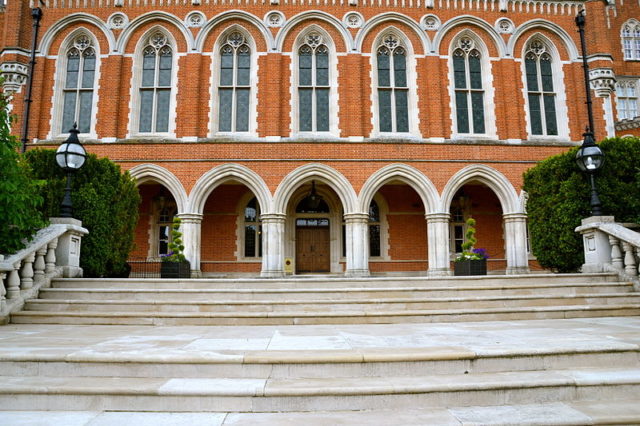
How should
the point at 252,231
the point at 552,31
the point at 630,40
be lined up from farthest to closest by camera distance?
the point at 630,40
the point at 252,231
the point at 552,31

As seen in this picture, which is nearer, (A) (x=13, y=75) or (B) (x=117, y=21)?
(A) (x=13, y=75)

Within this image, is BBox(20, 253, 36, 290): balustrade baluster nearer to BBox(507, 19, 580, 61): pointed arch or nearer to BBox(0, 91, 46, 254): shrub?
BBox(0, 91, 46, 254): shrub

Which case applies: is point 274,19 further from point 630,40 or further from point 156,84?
point 630,40

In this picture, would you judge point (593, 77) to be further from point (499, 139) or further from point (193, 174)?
point (193, 174)

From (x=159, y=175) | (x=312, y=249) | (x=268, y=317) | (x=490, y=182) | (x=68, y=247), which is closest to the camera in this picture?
(x=268, y=317)

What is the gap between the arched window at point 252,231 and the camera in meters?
15.7

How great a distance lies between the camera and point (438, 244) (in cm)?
1415

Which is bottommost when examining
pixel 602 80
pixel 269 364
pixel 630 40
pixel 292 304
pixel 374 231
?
pixel 269 364

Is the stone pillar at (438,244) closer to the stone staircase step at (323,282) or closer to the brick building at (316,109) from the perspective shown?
the brick building at (316,109)

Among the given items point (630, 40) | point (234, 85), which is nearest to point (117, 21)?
point (234, 85)

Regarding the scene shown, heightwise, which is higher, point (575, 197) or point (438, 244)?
point (575, 197)

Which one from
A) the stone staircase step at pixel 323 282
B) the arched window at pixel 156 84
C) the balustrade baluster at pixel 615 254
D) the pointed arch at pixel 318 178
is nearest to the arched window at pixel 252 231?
the pointed arch at pixel 318 178

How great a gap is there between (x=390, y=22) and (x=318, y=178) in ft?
20.6

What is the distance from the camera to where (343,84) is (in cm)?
1490
